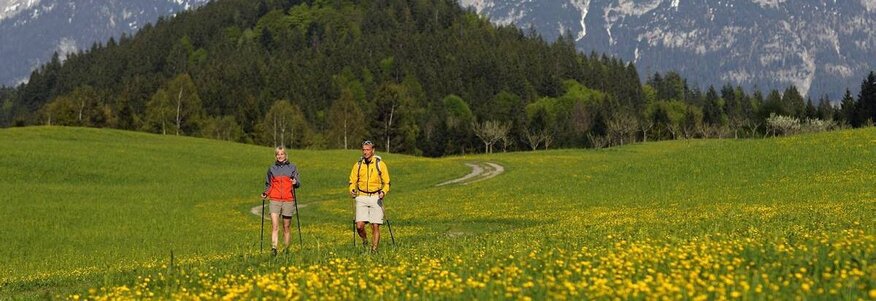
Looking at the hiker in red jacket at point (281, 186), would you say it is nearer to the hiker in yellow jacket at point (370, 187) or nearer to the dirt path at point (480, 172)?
the hiker in yellow jacket at point (370, 187)

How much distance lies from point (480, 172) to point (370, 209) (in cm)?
5619

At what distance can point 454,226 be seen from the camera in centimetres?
3575

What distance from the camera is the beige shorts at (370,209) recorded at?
21500mm

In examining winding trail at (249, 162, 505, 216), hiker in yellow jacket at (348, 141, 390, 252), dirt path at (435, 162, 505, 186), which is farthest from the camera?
dirt path at (435, 162, 505, 186)

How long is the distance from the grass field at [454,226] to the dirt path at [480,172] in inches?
Answer: 71.9

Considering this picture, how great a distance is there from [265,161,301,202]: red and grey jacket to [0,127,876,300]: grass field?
172 cm

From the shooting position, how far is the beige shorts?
21500 millimetres

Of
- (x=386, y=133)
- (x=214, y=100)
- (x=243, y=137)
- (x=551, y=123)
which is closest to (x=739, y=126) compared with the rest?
(x=551, y=123)

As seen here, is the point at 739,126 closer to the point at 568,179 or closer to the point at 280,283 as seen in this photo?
the point at 568,179

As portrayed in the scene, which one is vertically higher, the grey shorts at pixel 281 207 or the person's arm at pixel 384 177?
the person's arm at pixel 384 177

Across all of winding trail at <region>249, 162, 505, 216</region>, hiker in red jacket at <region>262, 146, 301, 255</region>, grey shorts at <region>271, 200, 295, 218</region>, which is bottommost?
winding trail at <region>249, 162, 505, 216</region>

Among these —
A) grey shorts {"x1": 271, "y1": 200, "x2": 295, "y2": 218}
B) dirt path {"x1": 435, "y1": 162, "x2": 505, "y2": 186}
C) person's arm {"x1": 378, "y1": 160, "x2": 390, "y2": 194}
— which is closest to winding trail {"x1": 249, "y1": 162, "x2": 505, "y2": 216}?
dirt path {"x1": 435, "y1": 162, "x2": 505, "y2": 186}

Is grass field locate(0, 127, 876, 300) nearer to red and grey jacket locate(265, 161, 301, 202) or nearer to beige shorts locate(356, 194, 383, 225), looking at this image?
beige shorts locate(356, 194, 383, 225)

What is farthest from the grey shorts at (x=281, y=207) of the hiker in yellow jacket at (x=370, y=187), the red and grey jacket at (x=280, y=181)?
the hiker in yellow jacket at (x=370, y=187)
